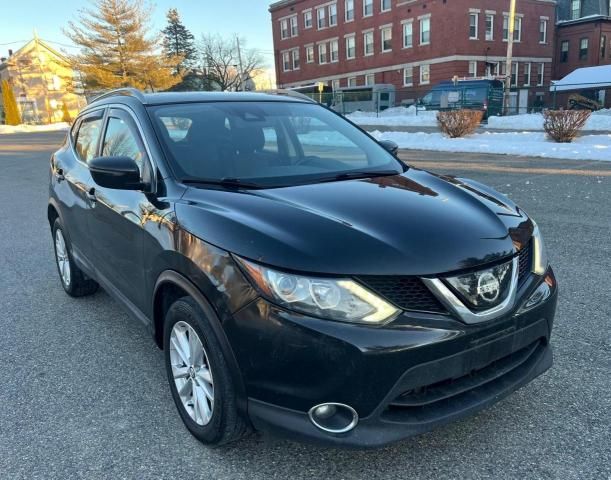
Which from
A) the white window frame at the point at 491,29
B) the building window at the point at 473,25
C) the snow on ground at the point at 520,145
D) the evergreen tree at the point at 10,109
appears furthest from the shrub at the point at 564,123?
the evergreen tree at the point at 10,109

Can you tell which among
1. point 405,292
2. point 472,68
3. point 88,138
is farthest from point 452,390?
point 472,68

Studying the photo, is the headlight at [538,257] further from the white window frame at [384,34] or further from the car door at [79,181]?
the white window frame at [384,34]

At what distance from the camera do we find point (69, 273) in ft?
15.5

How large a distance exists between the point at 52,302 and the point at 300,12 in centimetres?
5383

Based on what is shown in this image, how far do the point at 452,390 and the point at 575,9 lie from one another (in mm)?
57818

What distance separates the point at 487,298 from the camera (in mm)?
2191

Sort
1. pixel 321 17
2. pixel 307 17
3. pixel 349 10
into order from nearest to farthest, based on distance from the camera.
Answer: pixel 349 10, pixel 321 17, pixel 307 17

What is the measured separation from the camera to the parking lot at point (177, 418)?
7.94 feet

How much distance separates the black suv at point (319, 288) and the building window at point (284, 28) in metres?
56.4

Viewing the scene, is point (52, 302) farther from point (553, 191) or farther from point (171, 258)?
point (553, 191)

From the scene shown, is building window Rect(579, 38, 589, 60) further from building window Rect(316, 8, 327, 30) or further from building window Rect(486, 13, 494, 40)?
building window Rect(316, 8, 327, 30)

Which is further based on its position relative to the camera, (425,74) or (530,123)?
(425,74)

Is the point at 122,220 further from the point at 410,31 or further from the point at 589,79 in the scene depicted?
the point at 410,31

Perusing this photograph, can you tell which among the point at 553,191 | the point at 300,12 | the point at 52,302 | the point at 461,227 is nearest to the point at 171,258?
the point at 461,227
